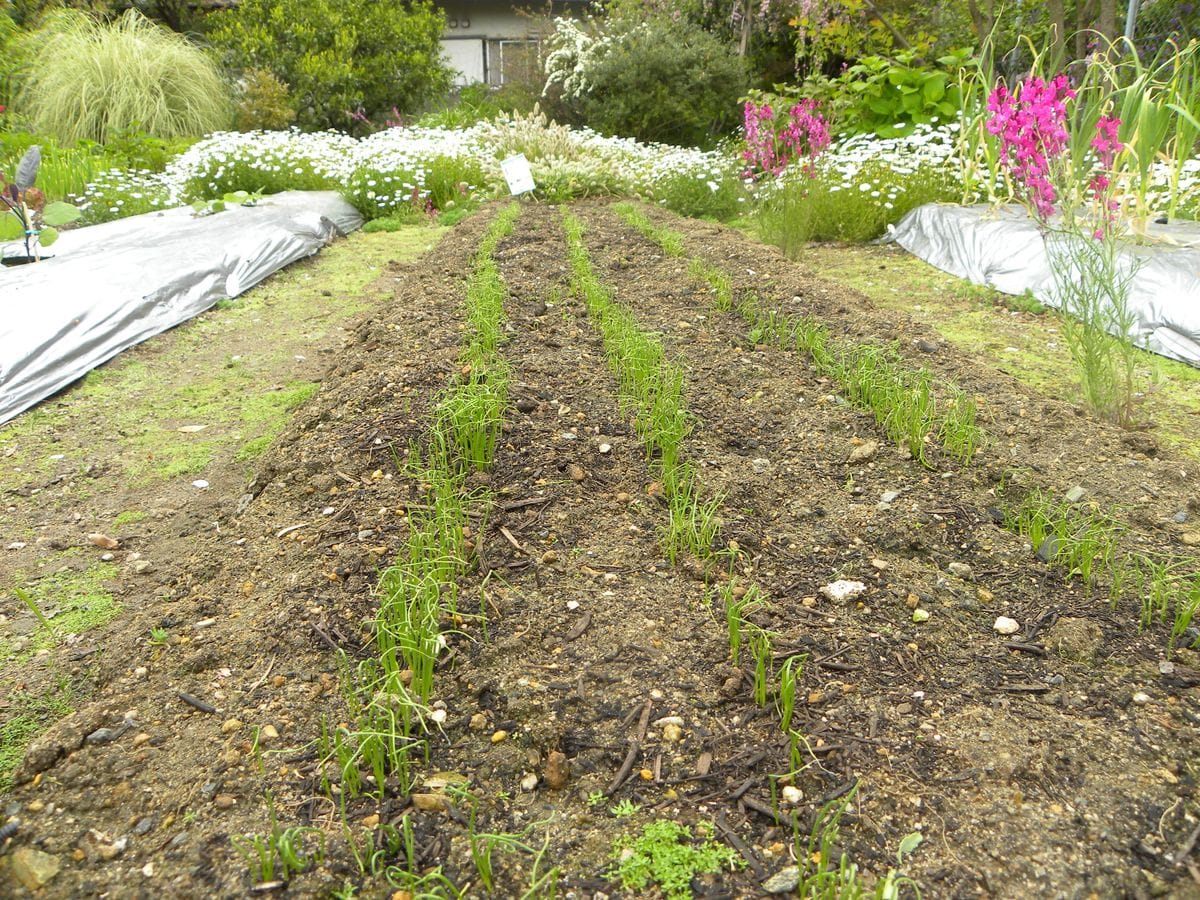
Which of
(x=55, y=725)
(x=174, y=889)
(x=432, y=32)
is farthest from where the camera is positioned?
(x=432, y=32)

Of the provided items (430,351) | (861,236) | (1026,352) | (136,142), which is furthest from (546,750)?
(136,142)

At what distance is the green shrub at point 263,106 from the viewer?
1193 centimetres

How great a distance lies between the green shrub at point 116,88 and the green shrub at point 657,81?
5.19 meters

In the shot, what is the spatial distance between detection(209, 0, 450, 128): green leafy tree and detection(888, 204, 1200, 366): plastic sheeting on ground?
30.9ft

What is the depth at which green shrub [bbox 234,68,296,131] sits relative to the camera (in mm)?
11930

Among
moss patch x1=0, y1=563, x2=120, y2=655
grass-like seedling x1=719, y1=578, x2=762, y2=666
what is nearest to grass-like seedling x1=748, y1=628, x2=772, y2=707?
grass-like seedling x1=719, y1=578, x2=762, y2=666

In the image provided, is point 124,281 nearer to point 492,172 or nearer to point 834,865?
point 834,865

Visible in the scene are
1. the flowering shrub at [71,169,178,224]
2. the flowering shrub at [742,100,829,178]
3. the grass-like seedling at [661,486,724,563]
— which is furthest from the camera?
the flowering shrub at [71,169,178,224]

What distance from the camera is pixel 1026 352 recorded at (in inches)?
177

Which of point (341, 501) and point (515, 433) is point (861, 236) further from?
point (341, 501)

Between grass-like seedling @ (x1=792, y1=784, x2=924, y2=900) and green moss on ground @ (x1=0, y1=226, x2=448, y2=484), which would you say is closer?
grass-like seedling @ (x1=792, y1=784, x2=924, y2=900)

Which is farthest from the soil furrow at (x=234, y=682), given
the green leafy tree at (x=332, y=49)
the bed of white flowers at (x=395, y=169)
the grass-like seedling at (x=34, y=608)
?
the green leafy tree at (x=332, y=49)

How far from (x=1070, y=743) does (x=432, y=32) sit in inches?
597

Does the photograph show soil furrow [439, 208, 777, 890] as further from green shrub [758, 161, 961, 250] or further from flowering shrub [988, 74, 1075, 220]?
green shrub [758, 161, 961, 250]
